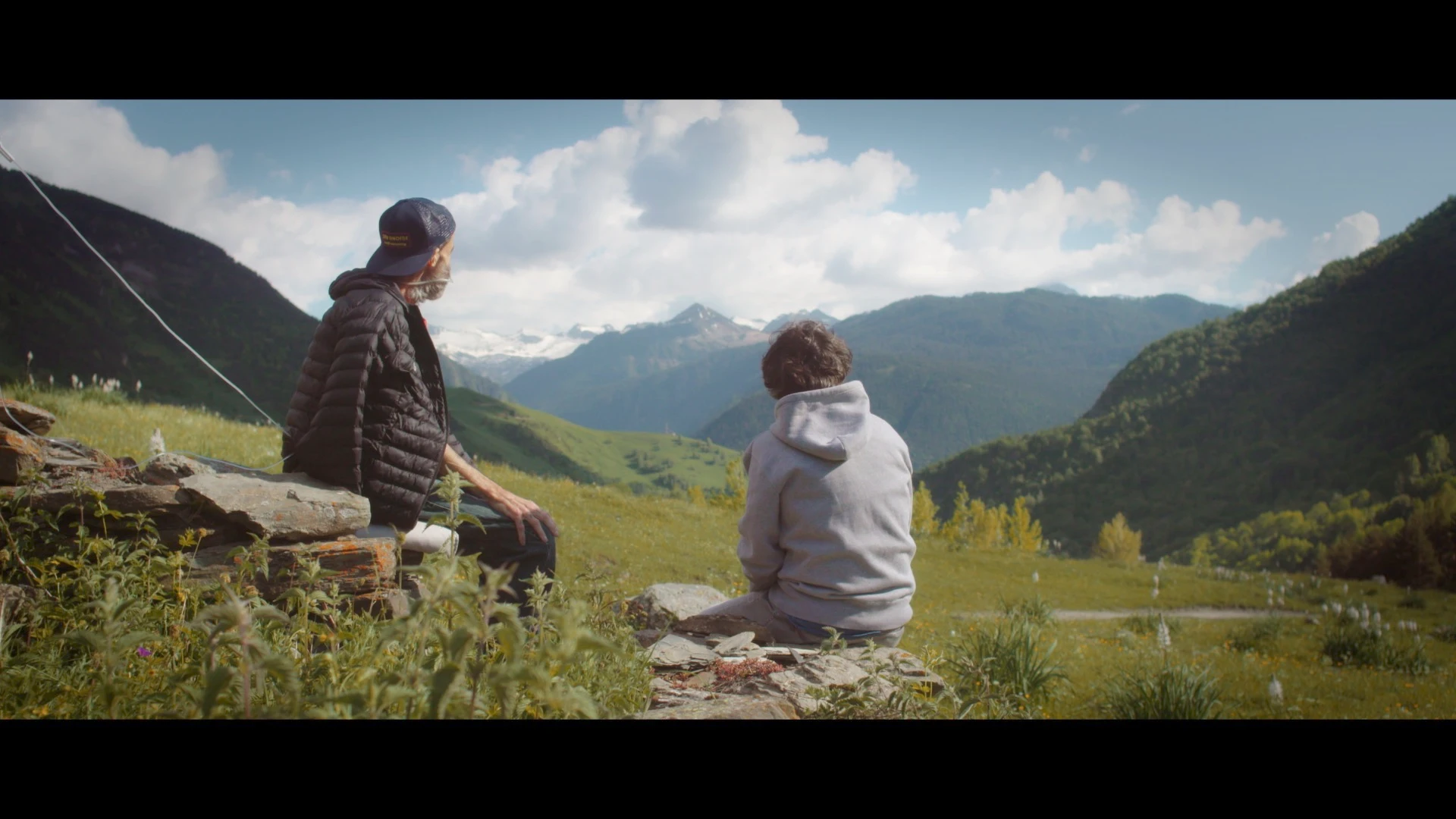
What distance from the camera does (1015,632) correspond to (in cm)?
633

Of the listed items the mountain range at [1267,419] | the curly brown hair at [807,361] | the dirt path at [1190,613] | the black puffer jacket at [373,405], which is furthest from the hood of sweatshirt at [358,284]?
the mountain range at [1267,419]

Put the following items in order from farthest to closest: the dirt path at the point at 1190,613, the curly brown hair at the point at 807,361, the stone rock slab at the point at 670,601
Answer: the dirt path at the point at 1190,613
the stone rock slab at the point at 670,601
the curly brown hair at the point at 807,361

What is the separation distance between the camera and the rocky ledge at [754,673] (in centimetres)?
254

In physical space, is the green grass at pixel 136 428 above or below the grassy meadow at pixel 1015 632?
above

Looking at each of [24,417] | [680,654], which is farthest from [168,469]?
[680,654]

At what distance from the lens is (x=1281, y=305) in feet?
539

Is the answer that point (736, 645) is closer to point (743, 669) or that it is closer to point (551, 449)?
point (743, 669)

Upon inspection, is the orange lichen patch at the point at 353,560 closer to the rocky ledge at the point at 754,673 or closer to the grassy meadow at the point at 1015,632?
the grassy meadow at the point at 1015,632

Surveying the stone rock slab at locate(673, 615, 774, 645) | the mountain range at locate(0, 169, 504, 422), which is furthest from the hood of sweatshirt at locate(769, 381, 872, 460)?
the mountain range at locate(0, 169, 504, 422)

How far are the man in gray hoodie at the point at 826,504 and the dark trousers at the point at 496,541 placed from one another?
1391 millimetres

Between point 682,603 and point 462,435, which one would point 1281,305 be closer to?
point 462,435

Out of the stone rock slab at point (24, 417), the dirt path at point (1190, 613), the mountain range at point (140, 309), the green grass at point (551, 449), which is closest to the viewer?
the stone rock slab at point (24, 417)

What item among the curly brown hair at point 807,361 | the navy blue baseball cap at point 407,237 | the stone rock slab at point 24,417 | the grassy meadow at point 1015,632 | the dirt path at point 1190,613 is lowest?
the dirt path at point 1190,613

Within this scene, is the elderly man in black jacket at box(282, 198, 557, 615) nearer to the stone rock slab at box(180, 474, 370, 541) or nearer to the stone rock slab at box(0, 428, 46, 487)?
the stone rock slab at box(180, 474, 370, 541)
